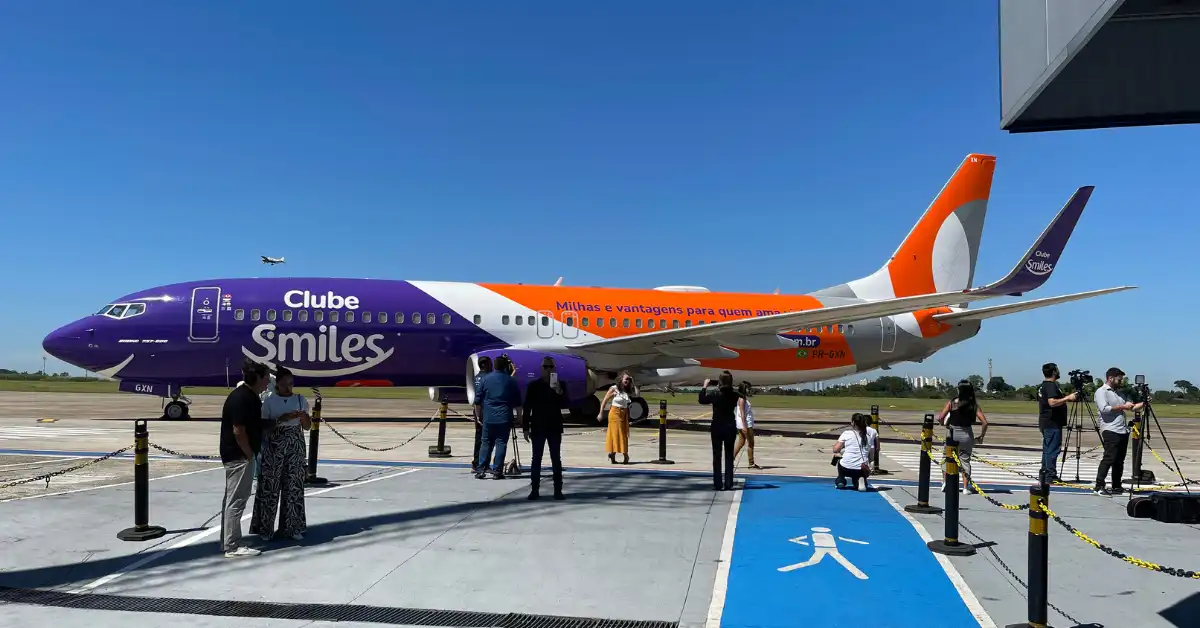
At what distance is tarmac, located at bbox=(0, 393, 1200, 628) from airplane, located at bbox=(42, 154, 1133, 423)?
822 cm

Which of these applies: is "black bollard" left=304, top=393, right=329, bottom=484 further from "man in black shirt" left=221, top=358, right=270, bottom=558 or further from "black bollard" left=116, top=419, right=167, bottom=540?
"man in black shirt" left=221, top=358, right=270, bottom=558

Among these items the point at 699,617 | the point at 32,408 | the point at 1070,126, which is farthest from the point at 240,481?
the point at 32,408

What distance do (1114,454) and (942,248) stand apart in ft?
53.7

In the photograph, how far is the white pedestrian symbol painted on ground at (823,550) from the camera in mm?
6062

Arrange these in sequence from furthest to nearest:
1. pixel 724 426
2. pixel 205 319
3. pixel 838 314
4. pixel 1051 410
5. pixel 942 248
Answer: pixel 942 248
pixel 205 319
pixel 838 314
pixel 1051 410
pixel 724 426

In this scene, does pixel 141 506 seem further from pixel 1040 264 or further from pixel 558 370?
pixel 1040 264

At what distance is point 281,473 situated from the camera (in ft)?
22.8

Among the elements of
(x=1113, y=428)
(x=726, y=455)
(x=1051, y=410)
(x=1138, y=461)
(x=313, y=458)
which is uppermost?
(x=1051, y=410)

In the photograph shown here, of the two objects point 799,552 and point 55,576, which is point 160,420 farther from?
point 799,552

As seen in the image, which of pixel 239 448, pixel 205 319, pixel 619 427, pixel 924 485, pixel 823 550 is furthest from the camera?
pixel 205 319

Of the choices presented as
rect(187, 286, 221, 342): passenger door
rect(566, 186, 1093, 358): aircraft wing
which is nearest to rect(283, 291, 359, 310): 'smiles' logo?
rect(187, 286, 221, 342): passenger door

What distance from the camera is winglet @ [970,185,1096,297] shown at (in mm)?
18820

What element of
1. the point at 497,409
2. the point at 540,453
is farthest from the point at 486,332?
the point at 540,453

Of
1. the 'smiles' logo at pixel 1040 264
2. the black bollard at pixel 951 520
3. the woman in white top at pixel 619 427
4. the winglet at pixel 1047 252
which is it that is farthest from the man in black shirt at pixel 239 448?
the 'smiles' logo at pixel 1040 264
